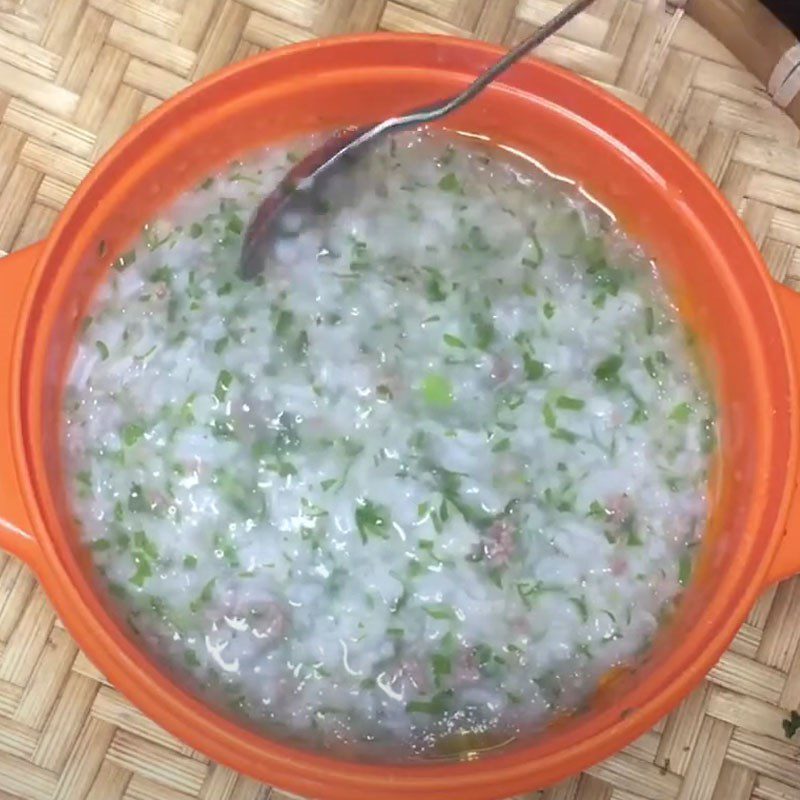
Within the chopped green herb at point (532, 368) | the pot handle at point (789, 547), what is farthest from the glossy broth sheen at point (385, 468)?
the pot handle at point (789, 547)

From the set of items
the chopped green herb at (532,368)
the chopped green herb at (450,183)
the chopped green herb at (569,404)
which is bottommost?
the chopped green herb at (569,404)

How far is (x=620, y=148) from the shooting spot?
0.95m

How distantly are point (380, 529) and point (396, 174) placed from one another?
341 mm

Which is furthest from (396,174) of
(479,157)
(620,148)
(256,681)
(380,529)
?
(256,681)

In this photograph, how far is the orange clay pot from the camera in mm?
814

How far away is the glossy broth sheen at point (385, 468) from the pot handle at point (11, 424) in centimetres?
9

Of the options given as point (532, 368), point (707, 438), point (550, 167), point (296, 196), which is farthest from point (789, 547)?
point (296, 196)

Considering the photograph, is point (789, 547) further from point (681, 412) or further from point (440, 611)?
point (440, 611)

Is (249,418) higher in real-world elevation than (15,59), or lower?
lower

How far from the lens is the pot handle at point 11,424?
83cm

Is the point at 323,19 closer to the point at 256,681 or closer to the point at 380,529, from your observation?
the point at 380,529

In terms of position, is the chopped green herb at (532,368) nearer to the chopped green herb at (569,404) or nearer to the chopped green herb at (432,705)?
the chopped green herb at (569,404)

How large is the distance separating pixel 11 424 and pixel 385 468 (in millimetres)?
315

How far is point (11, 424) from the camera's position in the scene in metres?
0.83
